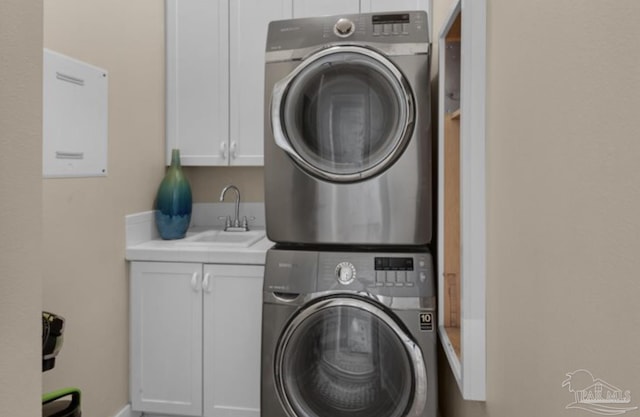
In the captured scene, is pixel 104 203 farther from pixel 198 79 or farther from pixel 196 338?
pixel 198 79

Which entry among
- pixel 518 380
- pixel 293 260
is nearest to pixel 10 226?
pixel 518 380

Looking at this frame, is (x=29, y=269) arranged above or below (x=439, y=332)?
above

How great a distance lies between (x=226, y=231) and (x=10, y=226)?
6.74 feet

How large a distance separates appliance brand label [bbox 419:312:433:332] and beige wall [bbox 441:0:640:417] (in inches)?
20.1

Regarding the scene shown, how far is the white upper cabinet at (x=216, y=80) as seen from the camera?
2.57 meters

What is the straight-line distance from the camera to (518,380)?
94 centimetres

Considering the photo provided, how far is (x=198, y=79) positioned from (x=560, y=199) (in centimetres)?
228

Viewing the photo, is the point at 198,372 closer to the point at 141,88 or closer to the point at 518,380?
the point at 141,88

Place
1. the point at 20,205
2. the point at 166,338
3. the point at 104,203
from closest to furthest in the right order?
the point at 20,205
the point at 104,203
the point at 166,338

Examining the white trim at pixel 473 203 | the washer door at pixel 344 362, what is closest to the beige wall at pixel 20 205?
the white trim at pixel 473 203

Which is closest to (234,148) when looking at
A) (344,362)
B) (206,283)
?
(206,283)

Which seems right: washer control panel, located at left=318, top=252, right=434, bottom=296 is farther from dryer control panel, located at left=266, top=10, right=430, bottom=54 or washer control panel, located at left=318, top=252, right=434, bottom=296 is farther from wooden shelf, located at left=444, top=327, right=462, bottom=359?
dryer control panel, located at left=266, top=10, right=430, bottom=54

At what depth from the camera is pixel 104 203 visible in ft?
6.89

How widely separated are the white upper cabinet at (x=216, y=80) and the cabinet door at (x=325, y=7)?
0.21m
